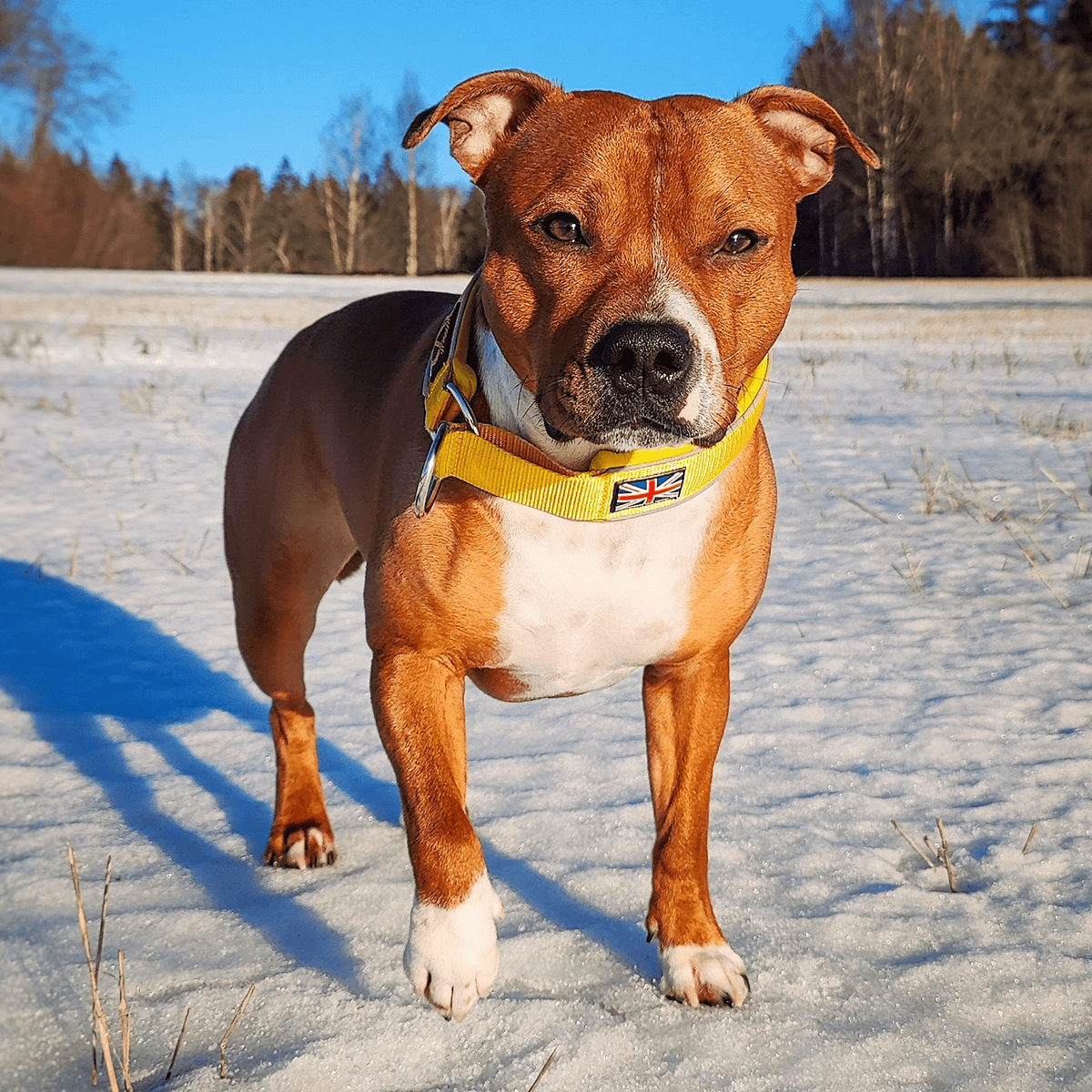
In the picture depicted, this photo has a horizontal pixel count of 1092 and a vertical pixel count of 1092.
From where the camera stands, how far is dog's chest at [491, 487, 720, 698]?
2.46 meters

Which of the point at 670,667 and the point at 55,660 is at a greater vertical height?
the point at 670,667

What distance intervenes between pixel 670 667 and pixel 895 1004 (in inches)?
33.9

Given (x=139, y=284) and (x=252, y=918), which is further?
(x=139, y=284)

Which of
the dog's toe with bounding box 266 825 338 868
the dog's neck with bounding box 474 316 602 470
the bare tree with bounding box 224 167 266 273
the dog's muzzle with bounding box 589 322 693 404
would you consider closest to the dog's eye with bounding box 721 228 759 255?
the dog's muzzle with bounding box 589 322 693 404

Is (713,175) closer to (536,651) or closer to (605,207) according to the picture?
(605,207)

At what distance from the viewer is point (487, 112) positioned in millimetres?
2729

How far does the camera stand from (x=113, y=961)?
101 inches

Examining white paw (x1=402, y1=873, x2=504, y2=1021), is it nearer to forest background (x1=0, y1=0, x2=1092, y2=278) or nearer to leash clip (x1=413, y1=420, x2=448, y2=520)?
leash clip (x1=413, y1=420, x2=448, y2=520)

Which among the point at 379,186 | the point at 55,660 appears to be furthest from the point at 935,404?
the point at 379,186

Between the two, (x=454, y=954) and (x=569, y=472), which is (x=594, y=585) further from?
(x=454, y=954)

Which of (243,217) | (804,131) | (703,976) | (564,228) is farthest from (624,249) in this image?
(243,217)

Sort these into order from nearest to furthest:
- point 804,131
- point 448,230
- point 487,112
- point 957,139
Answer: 1. point 487,112
2. point 804,131
3. point 957,139
4. point 448,230

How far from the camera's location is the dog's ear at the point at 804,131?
2.80 meters

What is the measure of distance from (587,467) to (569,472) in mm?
90
